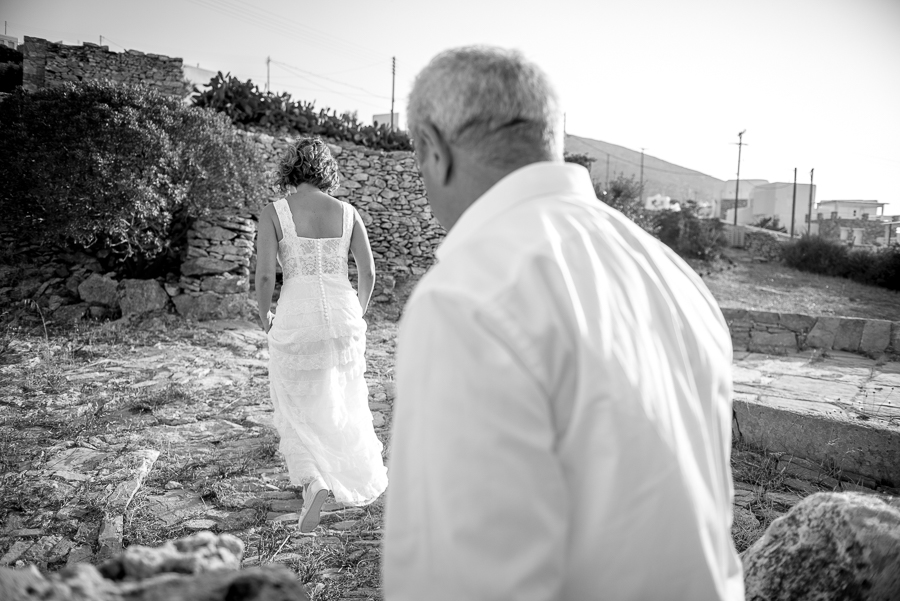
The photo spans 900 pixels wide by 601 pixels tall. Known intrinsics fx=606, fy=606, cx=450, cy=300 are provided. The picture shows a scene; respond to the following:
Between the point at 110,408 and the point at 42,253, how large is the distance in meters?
5.72

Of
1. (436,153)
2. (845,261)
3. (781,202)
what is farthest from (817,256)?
(781,202)

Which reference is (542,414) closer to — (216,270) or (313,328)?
(313,328)

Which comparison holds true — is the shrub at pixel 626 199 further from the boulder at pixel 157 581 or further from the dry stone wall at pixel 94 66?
the boulder at pixel 157 581

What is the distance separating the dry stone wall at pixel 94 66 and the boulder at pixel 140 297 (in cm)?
536

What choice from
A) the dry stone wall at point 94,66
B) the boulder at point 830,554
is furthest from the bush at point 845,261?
the boulder at point 830,554

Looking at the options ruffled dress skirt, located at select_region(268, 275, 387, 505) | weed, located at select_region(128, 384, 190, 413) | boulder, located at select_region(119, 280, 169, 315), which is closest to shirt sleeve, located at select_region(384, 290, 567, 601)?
ruffled dress skirt, located at select_region(268, 275, 387, 505)

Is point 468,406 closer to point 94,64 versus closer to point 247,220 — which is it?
point 247,220

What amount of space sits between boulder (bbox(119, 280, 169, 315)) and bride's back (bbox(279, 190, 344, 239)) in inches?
227

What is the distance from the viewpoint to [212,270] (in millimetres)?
9023

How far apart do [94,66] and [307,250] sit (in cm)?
1161

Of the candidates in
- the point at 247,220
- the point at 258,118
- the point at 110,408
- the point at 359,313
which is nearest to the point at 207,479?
the point at 359,313

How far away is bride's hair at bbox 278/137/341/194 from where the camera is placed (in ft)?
11.8

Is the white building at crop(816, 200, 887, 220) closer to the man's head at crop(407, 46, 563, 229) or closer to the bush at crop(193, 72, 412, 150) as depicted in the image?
the bush at crop(193, 72, 412, 150)

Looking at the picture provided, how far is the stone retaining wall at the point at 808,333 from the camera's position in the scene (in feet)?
25.9
